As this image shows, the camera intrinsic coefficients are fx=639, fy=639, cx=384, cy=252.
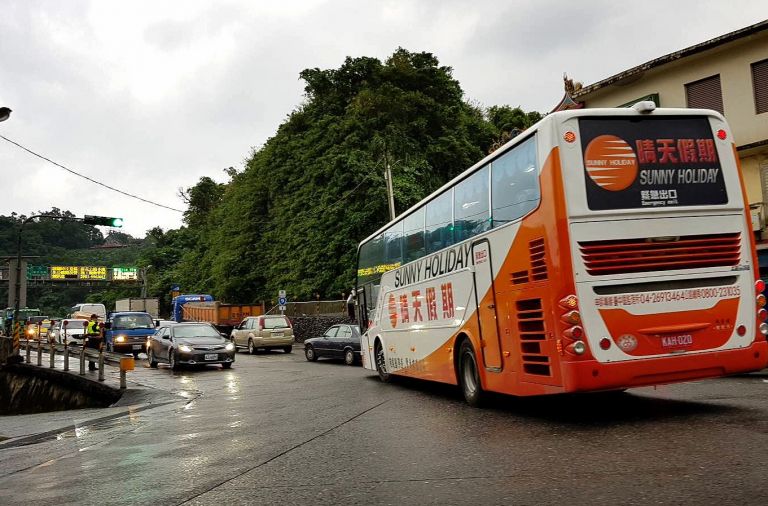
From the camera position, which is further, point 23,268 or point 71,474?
point 23,268

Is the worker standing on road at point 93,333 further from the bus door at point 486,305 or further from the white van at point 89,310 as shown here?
the bus door at point 486,305

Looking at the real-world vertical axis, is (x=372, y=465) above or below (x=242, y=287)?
below

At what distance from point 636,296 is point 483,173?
3.06 metres

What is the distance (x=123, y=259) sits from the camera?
103750 millimetres

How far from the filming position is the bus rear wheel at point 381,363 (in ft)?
49.9

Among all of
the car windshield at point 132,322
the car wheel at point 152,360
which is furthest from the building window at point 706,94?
the car windshield at point 132,322

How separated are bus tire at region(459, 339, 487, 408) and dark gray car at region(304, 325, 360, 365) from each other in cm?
1173

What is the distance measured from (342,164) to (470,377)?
94.1 ft

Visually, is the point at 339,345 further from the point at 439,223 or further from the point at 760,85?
the point at 760,85

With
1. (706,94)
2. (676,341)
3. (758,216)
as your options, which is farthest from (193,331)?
(706,94)

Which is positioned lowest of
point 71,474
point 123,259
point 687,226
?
point 71,474

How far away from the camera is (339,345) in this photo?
2272cm

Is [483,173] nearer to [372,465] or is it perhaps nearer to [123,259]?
[372,465]

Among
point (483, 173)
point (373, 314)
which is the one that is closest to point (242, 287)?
point (373, 314)
